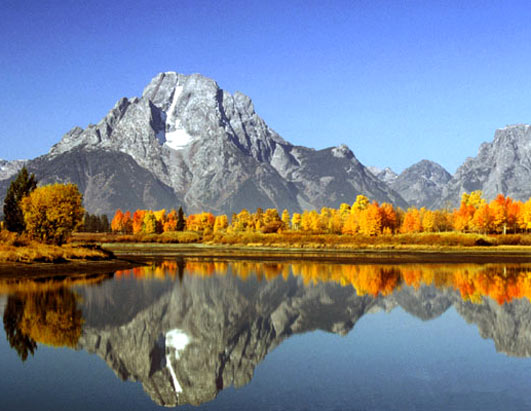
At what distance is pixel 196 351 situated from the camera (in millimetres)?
23047

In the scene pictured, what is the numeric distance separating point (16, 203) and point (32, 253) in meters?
37.4

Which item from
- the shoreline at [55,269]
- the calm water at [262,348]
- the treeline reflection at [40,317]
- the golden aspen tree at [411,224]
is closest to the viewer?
the calm water at [262,348]

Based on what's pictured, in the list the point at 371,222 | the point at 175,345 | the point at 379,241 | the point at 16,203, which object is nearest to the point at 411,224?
the point at 371,222

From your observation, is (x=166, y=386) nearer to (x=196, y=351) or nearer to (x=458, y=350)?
(x=196, y=351)

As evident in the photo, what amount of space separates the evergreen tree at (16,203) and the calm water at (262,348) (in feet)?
165

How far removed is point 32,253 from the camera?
2323 inches

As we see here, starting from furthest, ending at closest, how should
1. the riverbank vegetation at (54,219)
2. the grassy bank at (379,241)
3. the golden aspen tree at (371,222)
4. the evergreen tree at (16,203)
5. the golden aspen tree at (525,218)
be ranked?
the golden aspen tree at (525,218), the golden aspen tree at (371,222), the grassy bank at (379,241), the evergreen tree at (16,203), the riverbank vegetation at (54,219)

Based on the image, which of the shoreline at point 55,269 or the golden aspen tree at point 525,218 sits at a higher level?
the golden aspen tree at point 525,218

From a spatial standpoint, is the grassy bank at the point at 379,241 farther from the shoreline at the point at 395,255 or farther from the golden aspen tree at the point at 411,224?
the golden aspen tree at the point at 411,224

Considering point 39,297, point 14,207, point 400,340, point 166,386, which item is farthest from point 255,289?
point 14,207

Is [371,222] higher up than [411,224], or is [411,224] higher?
[371,222]

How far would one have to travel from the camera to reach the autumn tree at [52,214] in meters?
75.8

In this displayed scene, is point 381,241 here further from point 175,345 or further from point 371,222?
point 175,345

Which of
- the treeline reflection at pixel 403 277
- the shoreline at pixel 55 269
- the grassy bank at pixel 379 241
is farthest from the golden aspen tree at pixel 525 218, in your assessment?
the shoreline at pixel 55 269
